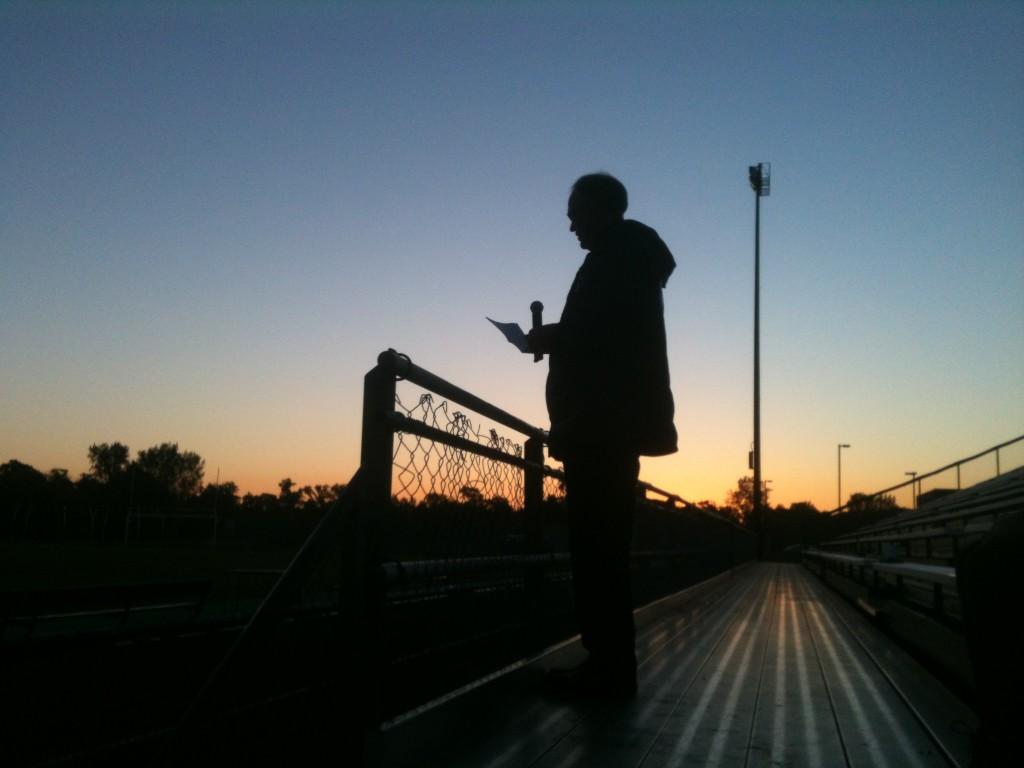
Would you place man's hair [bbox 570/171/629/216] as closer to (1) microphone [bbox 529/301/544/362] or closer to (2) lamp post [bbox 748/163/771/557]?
(1) microphone [bbox 529/301/544/362]

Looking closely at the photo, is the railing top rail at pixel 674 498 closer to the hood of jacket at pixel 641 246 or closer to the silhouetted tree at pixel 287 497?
the hood of jacket at pixel 641 246

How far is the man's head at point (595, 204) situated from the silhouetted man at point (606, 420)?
0.14m

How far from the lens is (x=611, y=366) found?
9.36 ft

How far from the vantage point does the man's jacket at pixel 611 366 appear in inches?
112

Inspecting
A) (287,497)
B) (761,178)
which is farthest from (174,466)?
(761,178)

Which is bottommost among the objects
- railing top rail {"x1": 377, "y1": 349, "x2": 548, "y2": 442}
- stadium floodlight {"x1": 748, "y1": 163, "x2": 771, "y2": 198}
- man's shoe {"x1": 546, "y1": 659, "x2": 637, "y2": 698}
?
man's shoe {"x1": 546, "y1": 659, "x2": 637, "y2": 698}

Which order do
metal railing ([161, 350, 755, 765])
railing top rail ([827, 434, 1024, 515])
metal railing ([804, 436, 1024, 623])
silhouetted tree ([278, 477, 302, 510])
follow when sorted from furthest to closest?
silhouetted tree ([278, 477, 302, 510]) < railing top rail ([827, 434, 1024, 515]) < metal railing ([804, 436, 1024, 623]) < metal railing ([161, 350, 755, 765])

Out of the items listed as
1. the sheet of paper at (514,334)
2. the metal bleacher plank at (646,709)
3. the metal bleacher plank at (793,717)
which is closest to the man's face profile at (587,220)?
the sheet of paper at (514,334)

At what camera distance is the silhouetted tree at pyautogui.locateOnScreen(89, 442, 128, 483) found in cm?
13875

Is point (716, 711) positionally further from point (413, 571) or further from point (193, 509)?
point (193, 509)

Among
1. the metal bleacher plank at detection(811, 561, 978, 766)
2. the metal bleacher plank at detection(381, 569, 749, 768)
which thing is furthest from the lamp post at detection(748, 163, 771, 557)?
the metal bleacher plank at detection(381, 569, 749, 768)

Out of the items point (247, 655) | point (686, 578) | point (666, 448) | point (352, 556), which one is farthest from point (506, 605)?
point (686, 578)

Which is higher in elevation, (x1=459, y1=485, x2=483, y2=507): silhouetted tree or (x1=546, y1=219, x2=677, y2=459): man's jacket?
(x1=546, y1=219, x2=677, y2=459): man's jacket

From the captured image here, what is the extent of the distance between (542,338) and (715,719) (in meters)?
1.30
